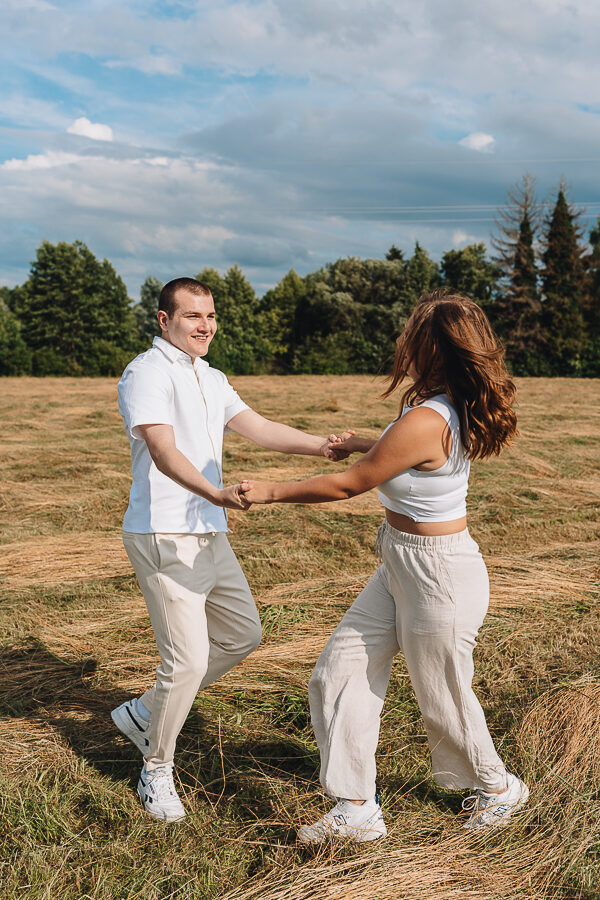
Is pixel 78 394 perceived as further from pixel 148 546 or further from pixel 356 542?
pixel 148 546

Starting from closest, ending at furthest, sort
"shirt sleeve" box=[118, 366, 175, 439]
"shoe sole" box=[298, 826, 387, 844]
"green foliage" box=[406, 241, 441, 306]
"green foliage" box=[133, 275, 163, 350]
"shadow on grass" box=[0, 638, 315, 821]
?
"shoe sole" box=[298, 826, 387, 844], "shirt sleeve" box=[118, 366, 175, 439], "shadow on grass" box=[0, 638, 315, 821], "green foliage" box=[406, 241, 441, 306], "green foliage" box=[133, 275, 163, 350]

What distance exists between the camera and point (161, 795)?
2383mm

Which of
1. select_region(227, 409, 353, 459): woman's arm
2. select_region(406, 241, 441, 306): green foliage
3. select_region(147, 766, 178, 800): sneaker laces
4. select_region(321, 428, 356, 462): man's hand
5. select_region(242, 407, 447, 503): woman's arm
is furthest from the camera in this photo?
select_region(406, 241, 441, 306): green foliage

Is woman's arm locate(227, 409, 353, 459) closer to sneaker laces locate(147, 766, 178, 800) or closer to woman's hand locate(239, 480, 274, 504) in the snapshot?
woman's hand locate(239, 480, 274, 504)

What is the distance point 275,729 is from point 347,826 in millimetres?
818

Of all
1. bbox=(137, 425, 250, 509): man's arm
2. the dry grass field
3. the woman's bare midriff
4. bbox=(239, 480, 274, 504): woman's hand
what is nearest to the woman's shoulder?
the woman's bare midriff

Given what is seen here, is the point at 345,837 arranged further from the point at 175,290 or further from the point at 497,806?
the point at 175,290

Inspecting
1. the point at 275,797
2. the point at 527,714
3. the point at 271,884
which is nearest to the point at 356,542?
the point at 527,714

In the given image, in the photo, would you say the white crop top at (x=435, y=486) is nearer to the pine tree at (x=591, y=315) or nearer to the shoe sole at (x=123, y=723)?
the shoe sole at (x=123, y=723)

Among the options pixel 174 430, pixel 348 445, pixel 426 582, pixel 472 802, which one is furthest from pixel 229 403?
pixel 472 802

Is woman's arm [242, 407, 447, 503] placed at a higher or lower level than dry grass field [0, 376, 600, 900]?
higher

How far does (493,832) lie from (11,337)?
126 feet

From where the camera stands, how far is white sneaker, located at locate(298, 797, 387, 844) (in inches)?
85.5

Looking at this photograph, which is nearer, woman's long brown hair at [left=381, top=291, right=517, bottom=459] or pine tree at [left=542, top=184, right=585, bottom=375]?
woman's long brown hair at [left=381, top=291, right=517, bottom=459]
